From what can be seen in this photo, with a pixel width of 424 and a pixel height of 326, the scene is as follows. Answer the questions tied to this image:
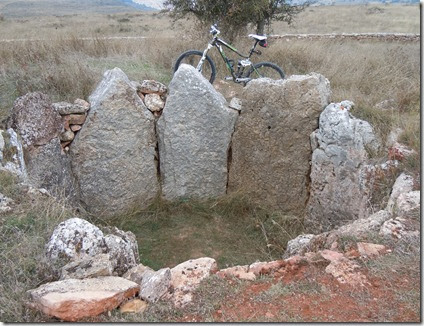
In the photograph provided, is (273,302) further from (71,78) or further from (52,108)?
(71,78)

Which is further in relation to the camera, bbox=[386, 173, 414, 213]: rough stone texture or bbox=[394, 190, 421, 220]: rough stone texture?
bbox=[386, 173, 414, 213]: rough stone texture

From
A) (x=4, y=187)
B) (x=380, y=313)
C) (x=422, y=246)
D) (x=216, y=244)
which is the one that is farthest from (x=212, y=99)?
(x=380, y=313)

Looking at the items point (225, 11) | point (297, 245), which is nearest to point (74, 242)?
point (297, 245)

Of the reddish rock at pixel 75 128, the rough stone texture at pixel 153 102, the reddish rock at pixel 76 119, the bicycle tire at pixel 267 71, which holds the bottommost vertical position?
the reddish rock at pixel 75 128

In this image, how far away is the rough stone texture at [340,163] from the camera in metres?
4.86

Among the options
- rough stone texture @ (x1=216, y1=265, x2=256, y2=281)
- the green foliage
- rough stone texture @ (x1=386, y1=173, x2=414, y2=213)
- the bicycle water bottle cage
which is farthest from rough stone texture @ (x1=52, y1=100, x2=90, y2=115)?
the green foliage

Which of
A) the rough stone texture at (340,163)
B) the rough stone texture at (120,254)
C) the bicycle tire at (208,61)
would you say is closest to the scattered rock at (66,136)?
the bicycle tire at (208,61)

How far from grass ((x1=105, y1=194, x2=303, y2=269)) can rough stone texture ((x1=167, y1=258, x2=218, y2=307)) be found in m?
1.68

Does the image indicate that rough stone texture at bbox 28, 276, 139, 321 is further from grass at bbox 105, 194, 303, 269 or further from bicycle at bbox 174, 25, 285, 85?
bicycle at bbox 174, 25, 285, 85

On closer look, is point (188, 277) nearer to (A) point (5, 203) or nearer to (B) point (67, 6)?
(A) point (5, 203)

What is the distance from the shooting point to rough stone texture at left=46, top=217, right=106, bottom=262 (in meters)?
2.92

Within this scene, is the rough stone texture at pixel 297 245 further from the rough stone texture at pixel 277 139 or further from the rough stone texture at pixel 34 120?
the rough stone texture at pixel 34 120

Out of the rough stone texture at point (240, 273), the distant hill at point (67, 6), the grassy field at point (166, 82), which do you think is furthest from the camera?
the distant hill at point (67, 6)

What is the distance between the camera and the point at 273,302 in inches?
100
